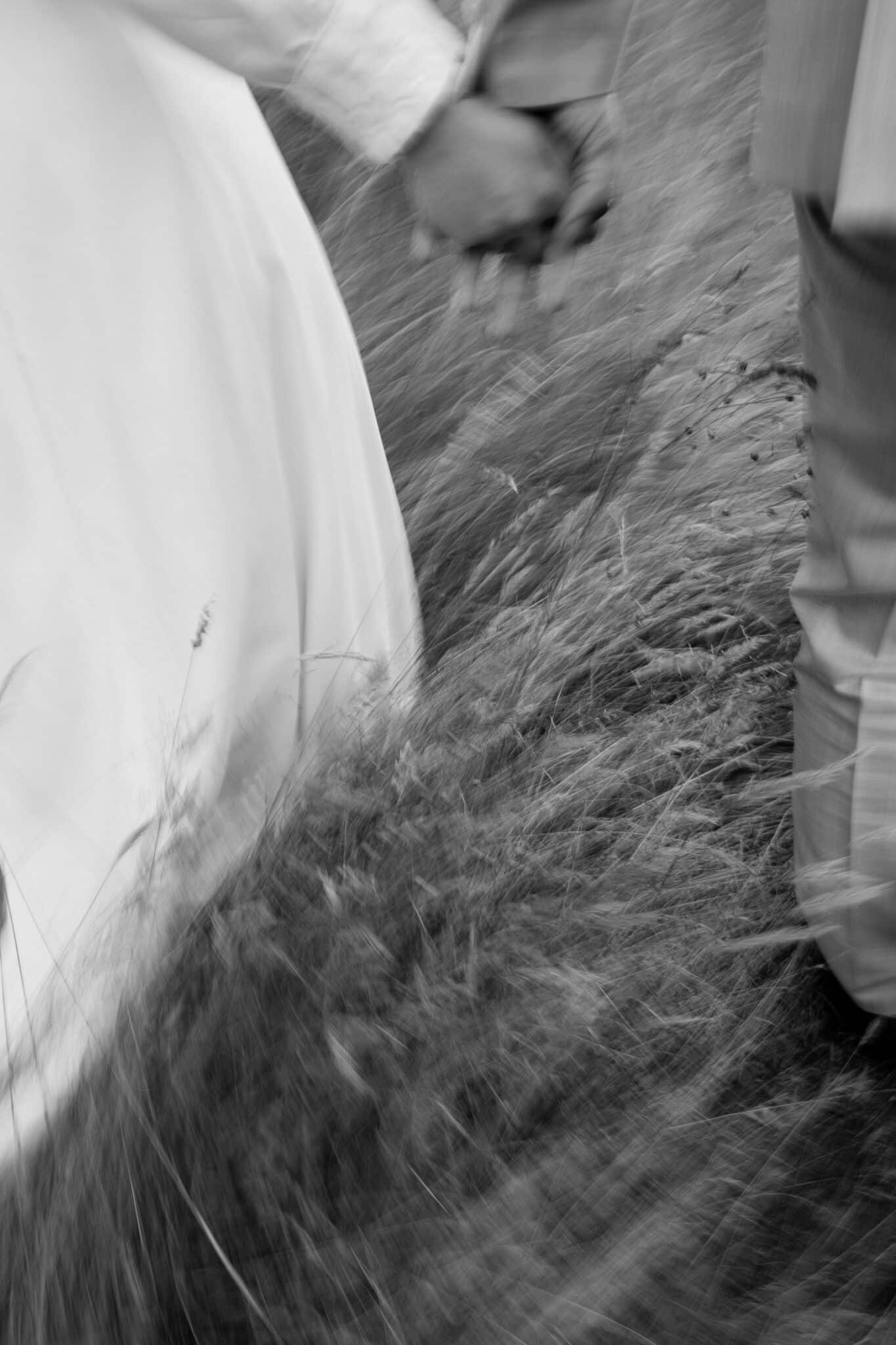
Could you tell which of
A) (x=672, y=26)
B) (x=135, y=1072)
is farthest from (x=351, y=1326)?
(x=672, y=26)

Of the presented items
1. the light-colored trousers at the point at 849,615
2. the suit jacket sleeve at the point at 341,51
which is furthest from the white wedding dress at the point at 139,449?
the light-colored trousers at the point at 849,615

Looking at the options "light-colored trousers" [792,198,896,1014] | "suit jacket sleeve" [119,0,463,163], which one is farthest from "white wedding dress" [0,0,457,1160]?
"light-colored trousers" [792,198,896,1014]

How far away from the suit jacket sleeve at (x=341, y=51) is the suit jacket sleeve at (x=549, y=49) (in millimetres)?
41

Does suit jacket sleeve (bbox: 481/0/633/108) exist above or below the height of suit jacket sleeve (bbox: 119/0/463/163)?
below

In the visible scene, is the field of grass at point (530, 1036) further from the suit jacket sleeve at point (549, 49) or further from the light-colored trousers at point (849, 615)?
→ the suit jacket sleeve at point (549, 49)

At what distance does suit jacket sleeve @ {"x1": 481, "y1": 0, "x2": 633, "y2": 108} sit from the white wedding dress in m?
0.05

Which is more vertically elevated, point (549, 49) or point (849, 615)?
point (549, 49)

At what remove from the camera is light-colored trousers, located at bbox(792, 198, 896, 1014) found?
1.23 m

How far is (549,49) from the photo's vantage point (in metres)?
1.21

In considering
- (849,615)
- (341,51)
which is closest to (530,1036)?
(849,615)

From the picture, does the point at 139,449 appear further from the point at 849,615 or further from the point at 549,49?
the point at 849,615

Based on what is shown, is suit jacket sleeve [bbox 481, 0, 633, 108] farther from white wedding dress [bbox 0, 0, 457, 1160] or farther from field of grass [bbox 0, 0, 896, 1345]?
field of grass [bbox 0, 0, 896, 1345]

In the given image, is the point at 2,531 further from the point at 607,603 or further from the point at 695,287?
the point at 695,287

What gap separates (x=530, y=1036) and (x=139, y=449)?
64 cm
